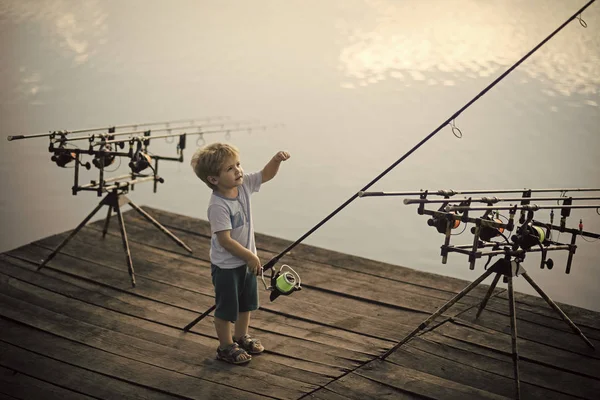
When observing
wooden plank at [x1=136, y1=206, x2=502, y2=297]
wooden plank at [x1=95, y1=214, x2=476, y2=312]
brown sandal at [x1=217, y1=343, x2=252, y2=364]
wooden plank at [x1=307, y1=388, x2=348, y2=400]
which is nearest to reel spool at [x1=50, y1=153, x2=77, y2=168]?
wooden plank at [x1=95, y1=214, x2=476, y2=312]

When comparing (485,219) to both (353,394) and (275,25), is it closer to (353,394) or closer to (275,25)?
(353,394)

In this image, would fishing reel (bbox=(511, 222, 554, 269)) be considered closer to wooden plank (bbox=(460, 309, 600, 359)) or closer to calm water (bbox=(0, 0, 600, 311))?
wooden plank (bbox=(460, 309, 600, 359))

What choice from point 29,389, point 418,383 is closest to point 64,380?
point 29,389

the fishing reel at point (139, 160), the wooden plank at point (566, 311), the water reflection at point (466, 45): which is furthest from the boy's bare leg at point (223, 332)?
the water reflection at point (466, 45)

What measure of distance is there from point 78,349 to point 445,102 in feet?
14.2

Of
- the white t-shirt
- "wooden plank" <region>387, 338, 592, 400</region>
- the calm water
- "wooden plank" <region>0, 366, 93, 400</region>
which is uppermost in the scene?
the calm water

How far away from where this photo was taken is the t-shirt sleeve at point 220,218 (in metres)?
3.06

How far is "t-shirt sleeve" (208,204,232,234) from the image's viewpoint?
3.06m

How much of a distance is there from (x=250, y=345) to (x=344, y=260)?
4.43 feet

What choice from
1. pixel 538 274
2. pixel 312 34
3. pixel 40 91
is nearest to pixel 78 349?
pixel 538 274

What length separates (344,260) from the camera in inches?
180

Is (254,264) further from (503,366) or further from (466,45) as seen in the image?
(466,45)

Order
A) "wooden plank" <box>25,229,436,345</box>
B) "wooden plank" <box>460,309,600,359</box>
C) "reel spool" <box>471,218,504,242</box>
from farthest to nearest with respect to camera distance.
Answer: "wooden plank" <box>25,229,436,345</box> → "wooden plank" <box>460,309,600,359</box> → "reel spool" <box>471,218,504,242</box>

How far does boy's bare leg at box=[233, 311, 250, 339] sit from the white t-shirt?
0.87ft
